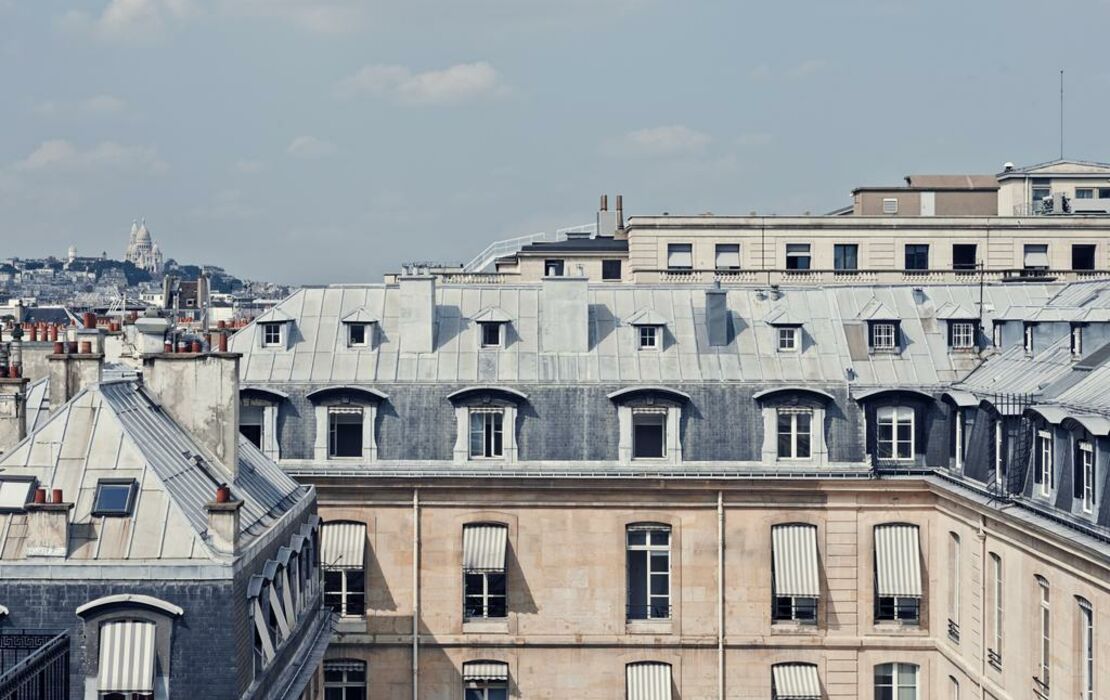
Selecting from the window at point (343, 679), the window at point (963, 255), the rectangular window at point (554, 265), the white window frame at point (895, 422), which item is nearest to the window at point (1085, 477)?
the white window frame at point (895, 422)

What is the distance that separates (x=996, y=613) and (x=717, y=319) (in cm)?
1372

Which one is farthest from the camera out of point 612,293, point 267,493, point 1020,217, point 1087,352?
point 1020,217

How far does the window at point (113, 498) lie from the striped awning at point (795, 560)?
22.9m

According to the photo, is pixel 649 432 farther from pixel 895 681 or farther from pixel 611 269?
pixel 611 269

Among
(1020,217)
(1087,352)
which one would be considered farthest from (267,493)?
(1020,217)

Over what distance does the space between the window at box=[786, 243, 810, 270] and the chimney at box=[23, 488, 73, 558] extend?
53556 mm

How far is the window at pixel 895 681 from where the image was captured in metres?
48.3

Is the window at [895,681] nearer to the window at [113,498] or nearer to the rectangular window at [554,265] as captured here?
the window at [113,498]

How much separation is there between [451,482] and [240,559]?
61.7 ft

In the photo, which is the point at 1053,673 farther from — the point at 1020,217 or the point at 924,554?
the point at 1020,217

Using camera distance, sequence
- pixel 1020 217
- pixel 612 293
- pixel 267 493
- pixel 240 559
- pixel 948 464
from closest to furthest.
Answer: pixel 240 559 → pixel 267 493 → pixel 948 464 → pixel 612 293 → pixel 1020 217

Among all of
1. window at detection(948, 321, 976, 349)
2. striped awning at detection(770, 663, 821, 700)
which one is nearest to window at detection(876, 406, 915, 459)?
window at detection(948, 321, 976, 349)

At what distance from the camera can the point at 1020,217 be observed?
7931 centimetres

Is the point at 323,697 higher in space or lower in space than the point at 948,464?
lower
